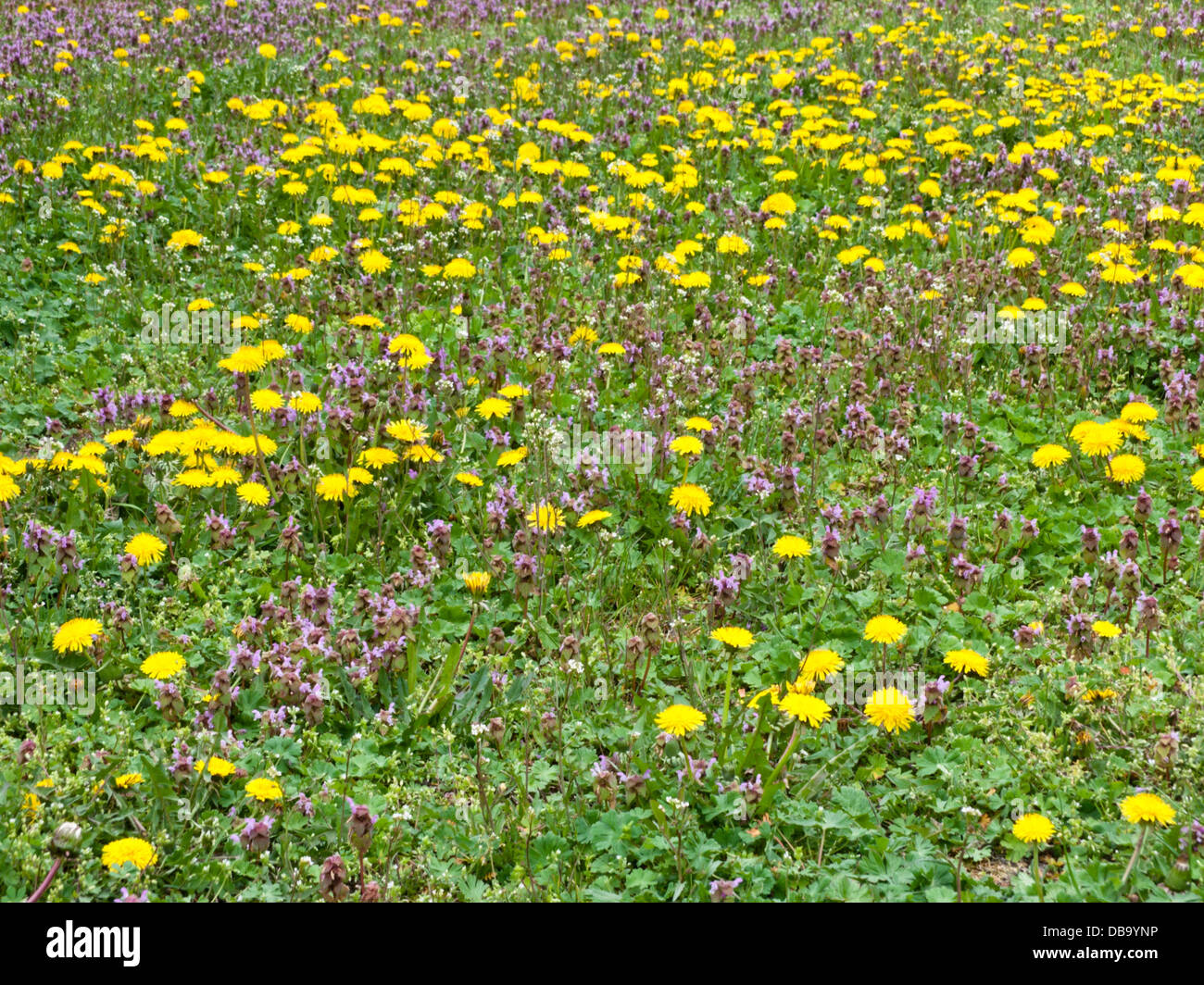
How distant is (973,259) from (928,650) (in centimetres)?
436

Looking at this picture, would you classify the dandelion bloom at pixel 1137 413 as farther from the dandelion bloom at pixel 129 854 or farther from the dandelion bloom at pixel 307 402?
the dandelion bloom at pixel 129 854

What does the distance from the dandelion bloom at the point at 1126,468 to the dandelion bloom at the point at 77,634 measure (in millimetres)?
5008

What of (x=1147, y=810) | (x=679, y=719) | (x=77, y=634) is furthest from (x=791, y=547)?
(x=77, y=634)

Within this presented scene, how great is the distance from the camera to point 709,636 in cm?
523

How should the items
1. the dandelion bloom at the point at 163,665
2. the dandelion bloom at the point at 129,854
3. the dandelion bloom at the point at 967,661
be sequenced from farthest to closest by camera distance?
the dandelion bloom at the point at 967,661, the dandelion bloom at the point at 163,665, the dandelion bloom at the point at 129,854

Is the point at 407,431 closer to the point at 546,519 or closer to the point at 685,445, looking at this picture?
the point at 546,519

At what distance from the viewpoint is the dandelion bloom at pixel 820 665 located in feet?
15.0

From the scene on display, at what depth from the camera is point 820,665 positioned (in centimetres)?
457

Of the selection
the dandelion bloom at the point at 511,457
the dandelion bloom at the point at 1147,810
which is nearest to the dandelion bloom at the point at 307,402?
the dandelion bloom at the point at 511,457

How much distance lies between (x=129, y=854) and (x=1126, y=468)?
4.99m

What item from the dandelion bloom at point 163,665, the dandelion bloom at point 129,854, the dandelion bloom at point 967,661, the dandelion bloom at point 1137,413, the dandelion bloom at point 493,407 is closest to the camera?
the dandelion bloom at point 129,854

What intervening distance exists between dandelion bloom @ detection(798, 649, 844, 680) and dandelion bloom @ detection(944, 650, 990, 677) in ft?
1.68
